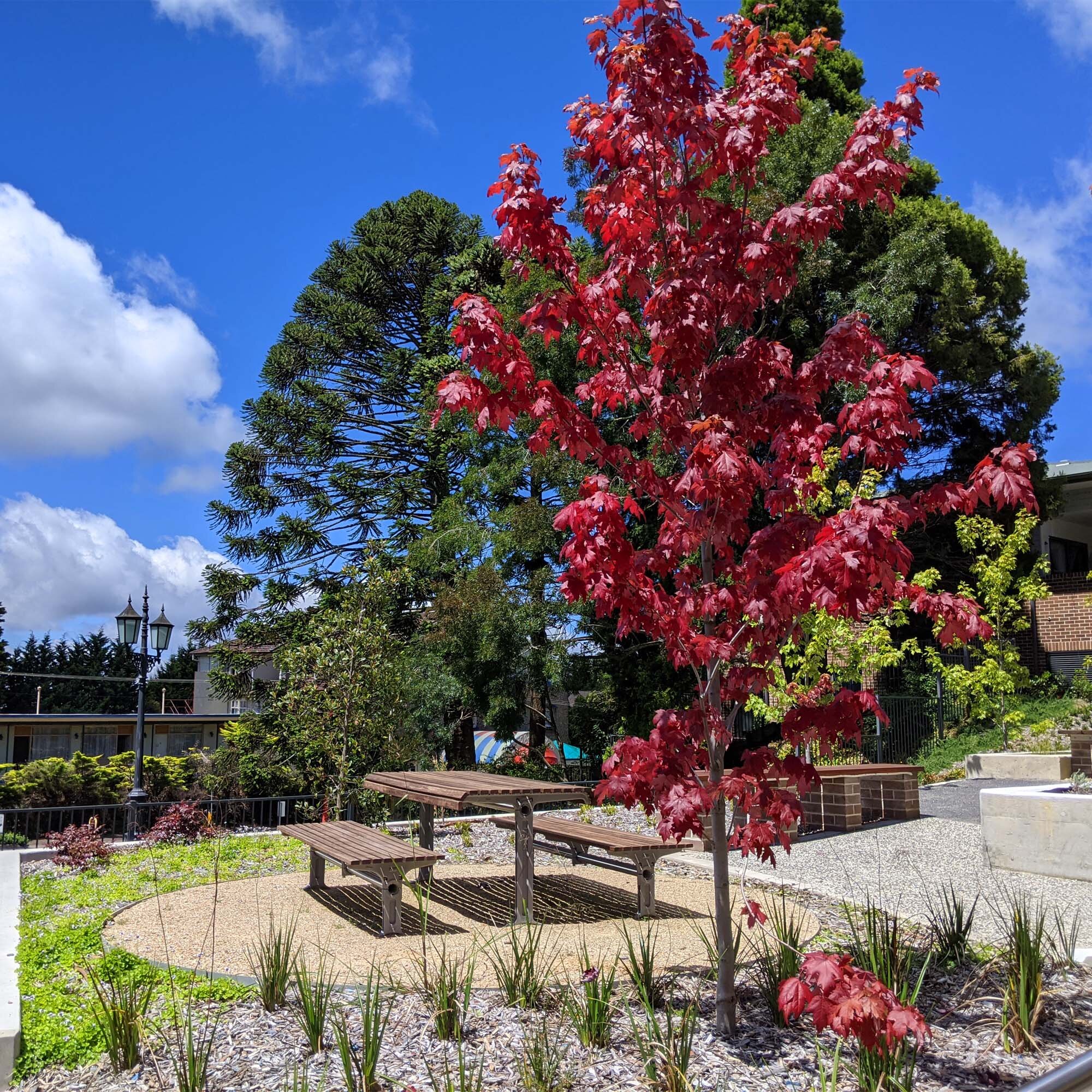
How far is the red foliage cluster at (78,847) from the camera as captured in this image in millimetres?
10305

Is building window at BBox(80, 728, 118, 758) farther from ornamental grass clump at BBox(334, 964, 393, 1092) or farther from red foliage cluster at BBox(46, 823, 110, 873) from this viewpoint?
ornamental grass clump at BBox(334, 964, 393, 1092)

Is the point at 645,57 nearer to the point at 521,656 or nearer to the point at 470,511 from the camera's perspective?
the point at 521,656

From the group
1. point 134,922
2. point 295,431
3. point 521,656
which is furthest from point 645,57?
point 295,431

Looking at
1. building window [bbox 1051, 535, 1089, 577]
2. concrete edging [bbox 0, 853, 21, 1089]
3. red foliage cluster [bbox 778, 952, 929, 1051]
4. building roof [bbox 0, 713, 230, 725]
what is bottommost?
concrete edging [bbox 0, 853, 21, 1089]

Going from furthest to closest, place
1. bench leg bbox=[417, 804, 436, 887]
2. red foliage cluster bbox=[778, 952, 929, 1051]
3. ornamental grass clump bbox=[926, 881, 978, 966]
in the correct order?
1. bench leg bbox=[417, 804, 436, 887]
2. ornamental grass clump bbox=[926, 881, 978, 966]
3. red foliage cluster bbox=[778, 952, 929, 1051]

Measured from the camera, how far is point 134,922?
24.7 feet

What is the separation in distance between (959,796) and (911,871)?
257 inches

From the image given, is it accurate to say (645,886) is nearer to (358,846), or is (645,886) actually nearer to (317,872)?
(358,846)

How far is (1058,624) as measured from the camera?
24531mm

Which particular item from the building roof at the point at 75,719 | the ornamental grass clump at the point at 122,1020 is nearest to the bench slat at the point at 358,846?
the ornamental grass clump at the point at 122,1020

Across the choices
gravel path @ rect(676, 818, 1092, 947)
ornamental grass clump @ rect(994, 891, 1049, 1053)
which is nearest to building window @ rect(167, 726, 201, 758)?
gravel path @ rect(676, 818, 1092, 947)

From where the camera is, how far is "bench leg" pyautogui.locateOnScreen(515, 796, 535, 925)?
7.23 m

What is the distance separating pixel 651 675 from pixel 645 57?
17434 mm

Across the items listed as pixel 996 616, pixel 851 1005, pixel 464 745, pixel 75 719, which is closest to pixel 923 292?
pixel 996 616
